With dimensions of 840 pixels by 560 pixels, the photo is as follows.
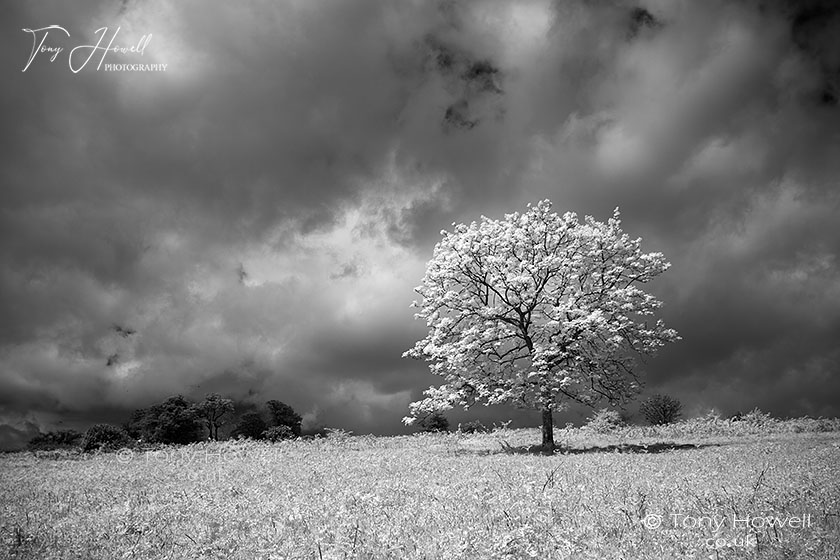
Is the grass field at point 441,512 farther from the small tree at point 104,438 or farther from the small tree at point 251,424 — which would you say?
the small tree at point 251,424

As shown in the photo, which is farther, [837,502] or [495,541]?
[837,502]

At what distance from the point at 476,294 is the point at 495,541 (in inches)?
853

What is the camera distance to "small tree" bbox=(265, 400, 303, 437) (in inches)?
2110

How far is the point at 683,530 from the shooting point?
765 centimetres

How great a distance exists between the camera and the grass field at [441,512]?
7113mm

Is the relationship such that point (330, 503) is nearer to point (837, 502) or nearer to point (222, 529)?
point (222, 529)

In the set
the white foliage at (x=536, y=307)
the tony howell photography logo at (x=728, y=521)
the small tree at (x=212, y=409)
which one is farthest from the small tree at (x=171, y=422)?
the tony howell photography logo at (x=728, y=521)

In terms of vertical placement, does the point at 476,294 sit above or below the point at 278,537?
above

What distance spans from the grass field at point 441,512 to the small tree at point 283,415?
36575mm

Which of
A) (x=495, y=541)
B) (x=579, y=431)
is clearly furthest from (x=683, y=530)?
(x=579, y=431)

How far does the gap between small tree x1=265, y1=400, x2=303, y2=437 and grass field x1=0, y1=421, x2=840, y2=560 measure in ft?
120

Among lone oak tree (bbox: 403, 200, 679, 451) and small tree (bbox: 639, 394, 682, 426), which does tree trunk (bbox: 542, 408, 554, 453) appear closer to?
lone oak tree (bbox: 403, 200, 679, 451)

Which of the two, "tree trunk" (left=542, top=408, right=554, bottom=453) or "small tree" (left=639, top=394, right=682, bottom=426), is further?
"small tree" (left=639, top=394, right=682, bottom=426)

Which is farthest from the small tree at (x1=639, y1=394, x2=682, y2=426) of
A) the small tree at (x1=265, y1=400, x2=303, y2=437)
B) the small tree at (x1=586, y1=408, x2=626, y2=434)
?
the small tree at (x1=265, y1=400, x2=303, y2=437)
